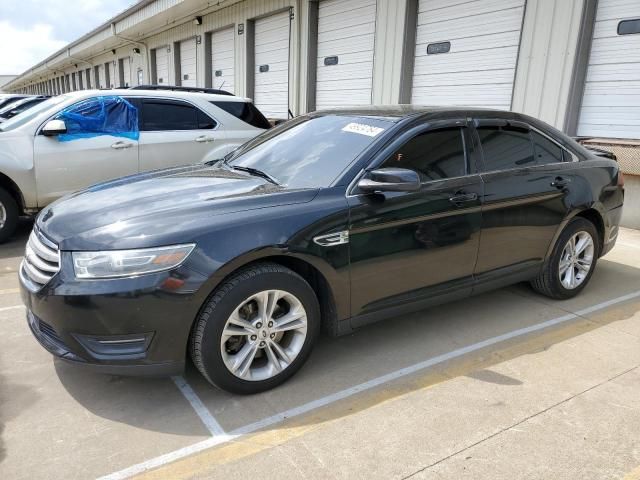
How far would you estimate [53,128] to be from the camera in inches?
224

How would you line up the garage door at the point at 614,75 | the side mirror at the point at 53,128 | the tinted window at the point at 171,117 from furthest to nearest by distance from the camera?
the garage door at the point at 614,75 < the tinted window at the point at 171,117 < the side mirror at the point at 53,128

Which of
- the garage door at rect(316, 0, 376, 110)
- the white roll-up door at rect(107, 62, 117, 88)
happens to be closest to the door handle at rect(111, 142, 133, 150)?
the garage door at rect(316, 0, 376, 110)

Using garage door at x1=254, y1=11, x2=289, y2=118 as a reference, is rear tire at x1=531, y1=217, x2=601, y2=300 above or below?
below

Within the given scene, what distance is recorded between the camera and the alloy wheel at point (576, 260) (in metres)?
4.34

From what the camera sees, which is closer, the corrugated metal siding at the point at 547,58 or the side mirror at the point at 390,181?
the side mirror at the point at 390,181

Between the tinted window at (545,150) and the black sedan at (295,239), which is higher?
the tinted window at (545,150)

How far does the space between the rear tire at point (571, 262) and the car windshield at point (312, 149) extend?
6.51 ft

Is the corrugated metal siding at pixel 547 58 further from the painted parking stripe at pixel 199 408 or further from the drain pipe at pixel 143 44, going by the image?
the drain pipe at pixel 143 44

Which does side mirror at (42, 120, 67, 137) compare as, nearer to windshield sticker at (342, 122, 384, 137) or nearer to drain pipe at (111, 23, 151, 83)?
windshield sticker at (342, 122, 384, 137)

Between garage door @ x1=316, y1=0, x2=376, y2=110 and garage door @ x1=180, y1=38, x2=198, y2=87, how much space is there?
7627 mm

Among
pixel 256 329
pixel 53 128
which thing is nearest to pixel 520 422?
pixel 256 329

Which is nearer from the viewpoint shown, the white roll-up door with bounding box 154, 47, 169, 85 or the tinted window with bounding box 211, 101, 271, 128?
the tinted window with bounding box 211, 101, 271, 128

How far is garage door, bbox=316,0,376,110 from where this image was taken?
11117 millimetres

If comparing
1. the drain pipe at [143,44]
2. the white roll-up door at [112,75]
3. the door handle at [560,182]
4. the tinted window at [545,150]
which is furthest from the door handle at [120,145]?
the white roll-up door at [112,75]
